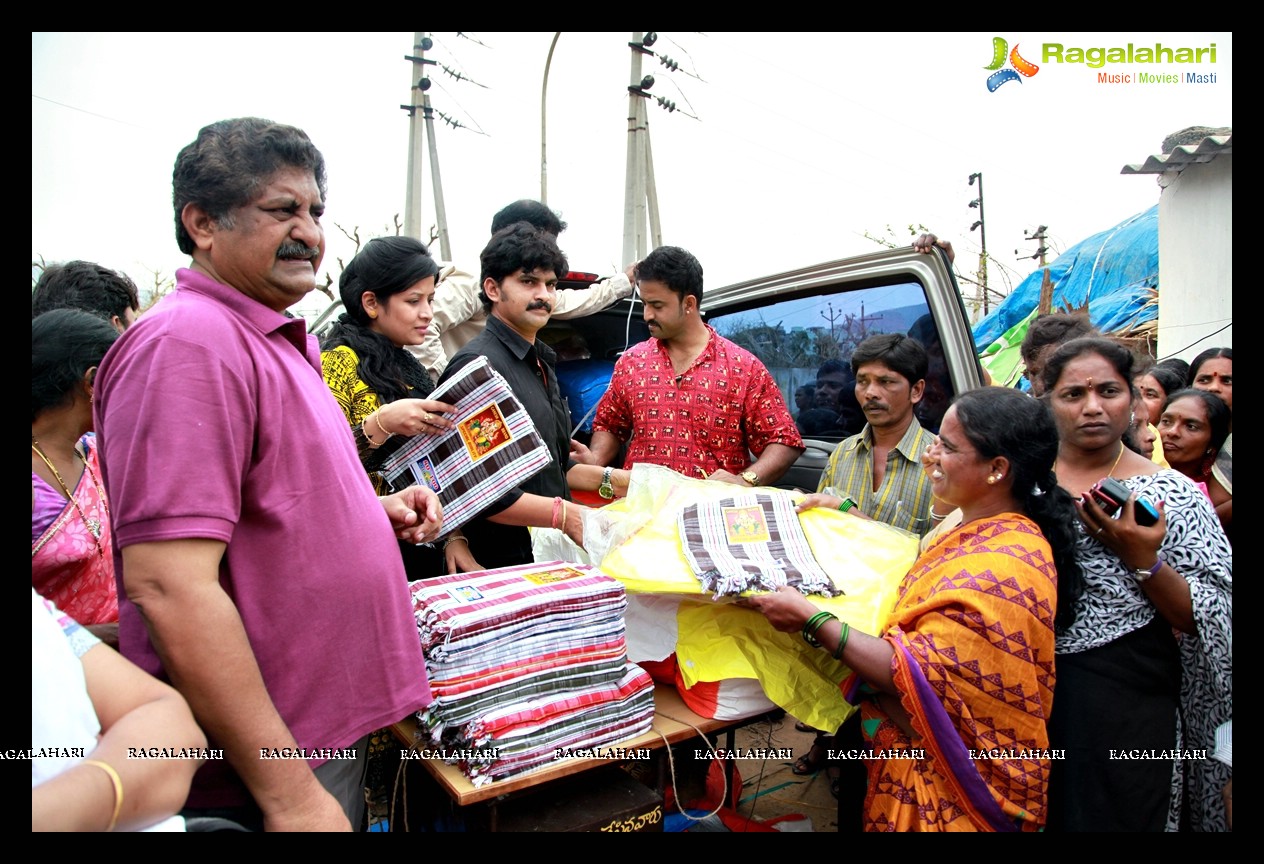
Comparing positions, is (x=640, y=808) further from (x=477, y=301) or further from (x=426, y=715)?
(x=477, y=301)

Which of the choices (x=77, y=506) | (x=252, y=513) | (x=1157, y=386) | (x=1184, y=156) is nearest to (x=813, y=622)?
(x=252, y=513)

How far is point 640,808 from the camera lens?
2.01 meters

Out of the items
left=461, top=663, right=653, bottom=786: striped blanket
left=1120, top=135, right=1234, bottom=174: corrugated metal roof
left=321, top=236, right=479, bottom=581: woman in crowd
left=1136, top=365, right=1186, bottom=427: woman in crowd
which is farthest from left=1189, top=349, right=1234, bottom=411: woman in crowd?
left=1120, top=135, right=1234, bottom=174: corrugated metal roof

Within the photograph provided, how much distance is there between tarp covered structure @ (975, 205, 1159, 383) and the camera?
9094 mm

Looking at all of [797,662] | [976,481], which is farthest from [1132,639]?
[797,662]

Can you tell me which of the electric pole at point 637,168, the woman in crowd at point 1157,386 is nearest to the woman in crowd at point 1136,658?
the woman in crowd at point 1157,386

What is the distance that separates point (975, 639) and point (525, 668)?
3.82 ft

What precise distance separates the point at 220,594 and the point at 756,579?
140 cm

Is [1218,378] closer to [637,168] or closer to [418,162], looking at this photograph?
[637,168]

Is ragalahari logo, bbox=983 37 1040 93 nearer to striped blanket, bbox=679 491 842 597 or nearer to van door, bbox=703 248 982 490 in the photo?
van door, bbox=703 248 982 490

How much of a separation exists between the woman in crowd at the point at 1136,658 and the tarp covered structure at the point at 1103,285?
Answer: 22.3 feet

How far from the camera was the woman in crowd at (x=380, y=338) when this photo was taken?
2.52 m

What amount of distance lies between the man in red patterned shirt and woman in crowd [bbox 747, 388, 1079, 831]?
1.22 meters

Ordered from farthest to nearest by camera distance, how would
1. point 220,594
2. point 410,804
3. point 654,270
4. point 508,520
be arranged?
point 654,270, point 508,520, point 410,804, point 220,594
